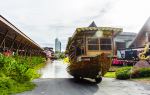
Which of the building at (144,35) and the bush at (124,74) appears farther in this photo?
the building at (144,35)

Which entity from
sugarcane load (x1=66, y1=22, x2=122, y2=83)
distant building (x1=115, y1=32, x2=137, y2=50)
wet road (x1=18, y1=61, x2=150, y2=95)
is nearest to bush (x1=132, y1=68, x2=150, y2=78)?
sugarcane load (x1=66, y1=22, x2=122, y2=83)

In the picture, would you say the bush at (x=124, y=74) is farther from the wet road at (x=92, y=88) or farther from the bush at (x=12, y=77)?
the bush at (x=12, y=77)

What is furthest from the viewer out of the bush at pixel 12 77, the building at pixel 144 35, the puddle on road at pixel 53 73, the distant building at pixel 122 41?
the distant building at pixel 122 41

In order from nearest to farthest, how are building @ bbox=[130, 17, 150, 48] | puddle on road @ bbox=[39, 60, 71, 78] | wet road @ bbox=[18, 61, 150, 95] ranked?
wet road @ bbox=[18, 61, 150, 95] < puddle on road @ bbox=[39, 60, 71, 78] < building @ bbox=[130, 17, 150, 48]

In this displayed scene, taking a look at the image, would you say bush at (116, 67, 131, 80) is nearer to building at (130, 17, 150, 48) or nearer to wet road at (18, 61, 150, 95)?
wet road at (18, 61, 150, 95)

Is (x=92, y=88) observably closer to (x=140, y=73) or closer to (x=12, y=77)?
(x=12, y=77)

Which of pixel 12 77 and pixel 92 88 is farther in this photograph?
pixel 12 77

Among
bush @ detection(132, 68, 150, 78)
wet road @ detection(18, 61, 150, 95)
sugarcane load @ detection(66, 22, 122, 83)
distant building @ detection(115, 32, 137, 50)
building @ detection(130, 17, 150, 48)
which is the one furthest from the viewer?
distant building @ detection(115, 32, 137, 50)

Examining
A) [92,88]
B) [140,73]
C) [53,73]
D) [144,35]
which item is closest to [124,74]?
[140,73]

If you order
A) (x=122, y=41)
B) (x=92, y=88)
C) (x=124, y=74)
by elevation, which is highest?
(x=122, y=41)

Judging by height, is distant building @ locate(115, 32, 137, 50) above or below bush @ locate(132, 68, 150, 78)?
above

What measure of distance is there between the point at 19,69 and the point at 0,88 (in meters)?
4.49

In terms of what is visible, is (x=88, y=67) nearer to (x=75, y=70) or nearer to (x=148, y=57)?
(x=75, y=70)

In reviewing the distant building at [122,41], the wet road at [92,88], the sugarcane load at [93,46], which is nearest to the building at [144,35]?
the sugarcane load at [93,46]
